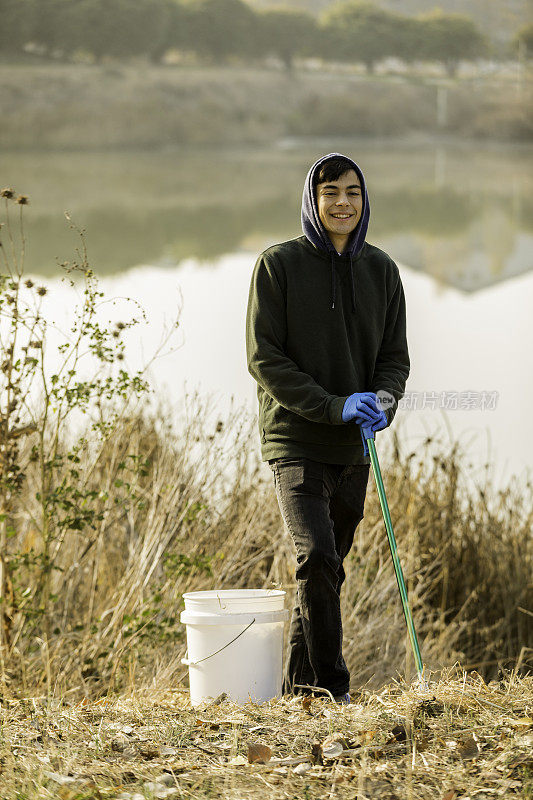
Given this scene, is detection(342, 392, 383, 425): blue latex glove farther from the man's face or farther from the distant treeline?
the distant treeline

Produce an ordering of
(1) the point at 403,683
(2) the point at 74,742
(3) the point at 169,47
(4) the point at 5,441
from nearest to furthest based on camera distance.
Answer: (2) the point at 74,742, (1) the point at 403,683, (4) the point at 5,441, (3) the point at 169,47

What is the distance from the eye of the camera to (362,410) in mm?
3312

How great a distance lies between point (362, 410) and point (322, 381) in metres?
0.22

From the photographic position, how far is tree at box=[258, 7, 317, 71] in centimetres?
1028

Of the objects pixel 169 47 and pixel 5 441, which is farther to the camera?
pixel 169 47

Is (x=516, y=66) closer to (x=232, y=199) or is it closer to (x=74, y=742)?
(x=232, y=199)

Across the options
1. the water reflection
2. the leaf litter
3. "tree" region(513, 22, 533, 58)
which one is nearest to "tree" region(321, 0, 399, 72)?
Result: the water reflection

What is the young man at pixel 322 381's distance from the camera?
3383 mm

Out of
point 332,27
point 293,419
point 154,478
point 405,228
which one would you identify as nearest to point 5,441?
point 154,478

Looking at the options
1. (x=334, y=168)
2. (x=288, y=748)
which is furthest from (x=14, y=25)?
(x=288, y=748)

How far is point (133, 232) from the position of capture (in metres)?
9.48

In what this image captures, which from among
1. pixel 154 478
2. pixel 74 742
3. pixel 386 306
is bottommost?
pixel 74 742

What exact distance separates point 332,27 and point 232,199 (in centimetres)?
185

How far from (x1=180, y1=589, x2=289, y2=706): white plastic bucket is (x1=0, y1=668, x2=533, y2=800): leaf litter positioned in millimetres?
99
